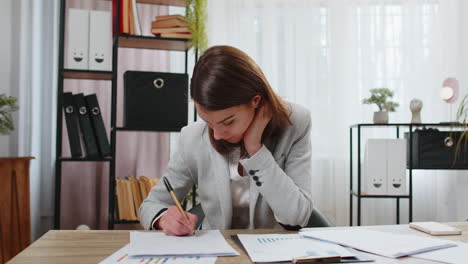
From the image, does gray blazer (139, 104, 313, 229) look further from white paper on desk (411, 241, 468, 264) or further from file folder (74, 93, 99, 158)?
file folder (74, 93, 99, 158)

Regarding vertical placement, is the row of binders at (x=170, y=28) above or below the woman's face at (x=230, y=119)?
above

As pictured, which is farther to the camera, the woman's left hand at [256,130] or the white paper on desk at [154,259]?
the woman's left hand at [256,130]

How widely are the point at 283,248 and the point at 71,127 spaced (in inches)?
71.0

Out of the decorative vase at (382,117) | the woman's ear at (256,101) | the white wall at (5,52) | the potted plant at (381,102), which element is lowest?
the woman's ear at (256,101)

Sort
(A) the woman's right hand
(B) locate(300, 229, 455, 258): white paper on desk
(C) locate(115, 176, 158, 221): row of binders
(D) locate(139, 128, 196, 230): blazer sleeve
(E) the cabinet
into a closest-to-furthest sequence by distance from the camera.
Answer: (B) locate(300, 229, 455, 258): white paper on desk
(A) the woman's right hand
(D) locate(139, 128, 196, 230): blazer sleeve
(E) the cabinet
(C) locate(115, 176, 158, 221): row of binders

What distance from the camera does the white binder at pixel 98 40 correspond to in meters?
2.48

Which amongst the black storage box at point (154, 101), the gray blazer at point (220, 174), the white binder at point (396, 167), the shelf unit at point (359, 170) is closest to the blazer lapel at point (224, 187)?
the gray blazer at point (220, 174)

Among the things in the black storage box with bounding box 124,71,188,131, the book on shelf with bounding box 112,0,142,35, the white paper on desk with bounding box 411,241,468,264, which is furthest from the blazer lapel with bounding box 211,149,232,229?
the book on shelf with bounding box 112,0,142,35

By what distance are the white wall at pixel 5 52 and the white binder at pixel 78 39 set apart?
1.39 ft

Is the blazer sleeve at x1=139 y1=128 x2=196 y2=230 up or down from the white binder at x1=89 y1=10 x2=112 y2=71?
down

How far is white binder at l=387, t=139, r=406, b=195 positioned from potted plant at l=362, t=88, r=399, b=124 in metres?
0.15

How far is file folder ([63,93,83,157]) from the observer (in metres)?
2.44

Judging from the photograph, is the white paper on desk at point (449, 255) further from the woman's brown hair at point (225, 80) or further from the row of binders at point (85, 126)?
the row of binders at point (85, 126)

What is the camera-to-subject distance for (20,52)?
8.68 feet
